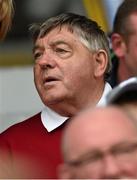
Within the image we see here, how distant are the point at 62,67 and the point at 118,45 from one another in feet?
2.30

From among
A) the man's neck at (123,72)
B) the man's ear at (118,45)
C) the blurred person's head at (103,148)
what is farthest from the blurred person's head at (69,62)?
the blurred person's head at (103,148)

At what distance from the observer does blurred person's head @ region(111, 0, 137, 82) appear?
4395mm

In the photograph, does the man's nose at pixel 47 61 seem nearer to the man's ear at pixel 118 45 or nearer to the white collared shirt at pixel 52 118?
the white collared shirt at pixel 52 118

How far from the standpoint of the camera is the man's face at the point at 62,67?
3.92m

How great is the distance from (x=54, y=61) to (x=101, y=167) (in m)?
1.60

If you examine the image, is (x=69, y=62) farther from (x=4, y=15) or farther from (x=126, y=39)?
(x=126, y=39)

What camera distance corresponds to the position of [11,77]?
7867mm

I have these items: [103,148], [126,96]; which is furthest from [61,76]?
[103,148]

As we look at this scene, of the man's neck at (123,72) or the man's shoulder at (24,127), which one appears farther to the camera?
the man's neck at (123,72)

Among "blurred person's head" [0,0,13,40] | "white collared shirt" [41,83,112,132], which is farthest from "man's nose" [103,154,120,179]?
"blurred person's head" [0,0,13,40]

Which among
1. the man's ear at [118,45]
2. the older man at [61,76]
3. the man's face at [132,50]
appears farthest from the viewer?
the man's ear at [118,45]

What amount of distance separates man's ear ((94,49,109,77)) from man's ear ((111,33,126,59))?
0.43 m

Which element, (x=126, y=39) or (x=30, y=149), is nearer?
(x=30, y=149)

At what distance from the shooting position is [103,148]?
241 centimetres
